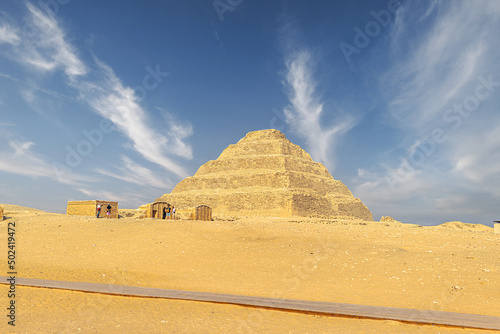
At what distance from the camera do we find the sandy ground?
5.71m

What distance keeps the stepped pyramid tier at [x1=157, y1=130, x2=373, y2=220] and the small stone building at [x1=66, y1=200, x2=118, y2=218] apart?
32045 millimetres

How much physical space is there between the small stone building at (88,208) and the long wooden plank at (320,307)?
21164mm

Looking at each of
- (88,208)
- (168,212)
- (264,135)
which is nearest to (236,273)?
(168,212)

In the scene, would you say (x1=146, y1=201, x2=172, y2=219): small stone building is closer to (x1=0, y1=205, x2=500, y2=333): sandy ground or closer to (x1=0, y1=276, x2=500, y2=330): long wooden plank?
(x1=0, y1=205, x2=500, y2=333): sandy ground

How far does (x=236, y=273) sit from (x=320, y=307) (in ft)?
14.9

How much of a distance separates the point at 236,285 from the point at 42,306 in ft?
16.0

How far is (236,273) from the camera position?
10.3 m

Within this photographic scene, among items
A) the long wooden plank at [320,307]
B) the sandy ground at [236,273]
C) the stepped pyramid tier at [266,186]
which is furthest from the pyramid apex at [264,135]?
the long wooden plank at [320,307]

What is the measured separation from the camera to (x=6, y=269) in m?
10.6

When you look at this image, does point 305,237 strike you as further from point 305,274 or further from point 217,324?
point 217,324

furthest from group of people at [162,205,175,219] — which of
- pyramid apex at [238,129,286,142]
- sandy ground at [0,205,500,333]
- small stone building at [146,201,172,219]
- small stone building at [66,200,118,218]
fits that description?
pyramid apex at [238,129,286,142]

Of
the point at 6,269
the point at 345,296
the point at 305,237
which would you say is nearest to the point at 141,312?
the point at 345,296

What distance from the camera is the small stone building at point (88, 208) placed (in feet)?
90.9

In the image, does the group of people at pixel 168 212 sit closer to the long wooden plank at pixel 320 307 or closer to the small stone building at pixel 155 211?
the small stone building at pixel 155 211
